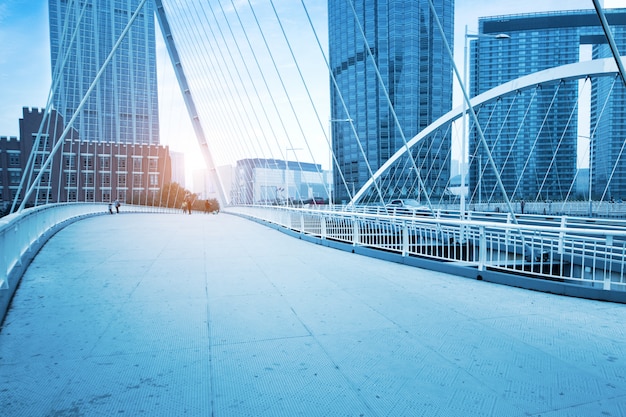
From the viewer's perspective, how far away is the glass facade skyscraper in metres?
34.5

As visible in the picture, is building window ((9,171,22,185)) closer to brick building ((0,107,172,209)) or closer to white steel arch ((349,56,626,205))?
brick building ((0,107,172,209))

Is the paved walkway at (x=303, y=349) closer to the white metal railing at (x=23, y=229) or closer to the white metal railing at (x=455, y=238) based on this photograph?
the white metal railing at (x=23, y=229)

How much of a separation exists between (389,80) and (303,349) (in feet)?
220

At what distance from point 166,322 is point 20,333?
1.37 meters

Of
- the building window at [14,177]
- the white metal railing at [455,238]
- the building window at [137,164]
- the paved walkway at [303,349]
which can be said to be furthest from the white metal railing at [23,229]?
the building window at [137,164]

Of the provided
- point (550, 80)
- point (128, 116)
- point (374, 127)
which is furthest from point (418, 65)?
point (128, 116)

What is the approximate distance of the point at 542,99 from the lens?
4578 centimetres

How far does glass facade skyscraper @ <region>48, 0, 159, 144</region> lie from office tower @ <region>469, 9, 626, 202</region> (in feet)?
99.3

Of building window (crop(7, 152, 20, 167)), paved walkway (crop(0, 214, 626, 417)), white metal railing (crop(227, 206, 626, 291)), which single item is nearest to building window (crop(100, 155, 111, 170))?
building window (crop(7, 152, 20, 167))

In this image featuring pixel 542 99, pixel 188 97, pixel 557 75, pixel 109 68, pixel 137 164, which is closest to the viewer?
pixel 557 75

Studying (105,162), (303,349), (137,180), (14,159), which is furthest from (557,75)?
(137,180)

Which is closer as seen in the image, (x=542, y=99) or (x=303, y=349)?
(x=303, y=349)

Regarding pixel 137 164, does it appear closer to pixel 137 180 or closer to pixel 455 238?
pixel 137 180

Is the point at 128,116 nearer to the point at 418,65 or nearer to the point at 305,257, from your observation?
the point at 418,65
